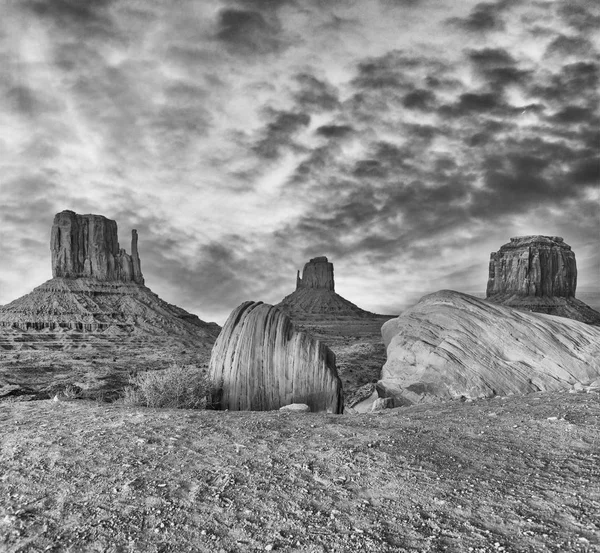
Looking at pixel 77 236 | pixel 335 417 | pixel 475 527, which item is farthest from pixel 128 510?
pixel 77 236

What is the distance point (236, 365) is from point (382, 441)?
290 inches

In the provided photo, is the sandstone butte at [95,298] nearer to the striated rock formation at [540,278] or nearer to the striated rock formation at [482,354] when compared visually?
the striated rock formation at [482,354]

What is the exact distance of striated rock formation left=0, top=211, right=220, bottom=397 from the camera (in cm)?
5009

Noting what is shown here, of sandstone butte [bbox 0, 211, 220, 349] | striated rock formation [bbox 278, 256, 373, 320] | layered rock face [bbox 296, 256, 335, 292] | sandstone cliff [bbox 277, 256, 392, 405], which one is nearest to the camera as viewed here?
sandstone cliff [bbox 277, 256, 392, 405]

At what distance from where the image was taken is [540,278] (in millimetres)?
112938

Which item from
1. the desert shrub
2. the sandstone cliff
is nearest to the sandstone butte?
the sandstone cliff

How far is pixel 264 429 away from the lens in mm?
8719

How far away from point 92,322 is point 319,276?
102m

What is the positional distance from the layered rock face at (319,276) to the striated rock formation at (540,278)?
216 ft

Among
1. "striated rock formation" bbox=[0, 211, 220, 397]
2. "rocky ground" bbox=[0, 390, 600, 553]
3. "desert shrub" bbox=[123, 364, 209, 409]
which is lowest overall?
"rocky ground" bbox=[0, 390, 600, 553]

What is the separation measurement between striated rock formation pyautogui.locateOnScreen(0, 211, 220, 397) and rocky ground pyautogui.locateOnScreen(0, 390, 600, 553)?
22.6 meters

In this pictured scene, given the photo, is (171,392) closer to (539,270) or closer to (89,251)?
(89,251)

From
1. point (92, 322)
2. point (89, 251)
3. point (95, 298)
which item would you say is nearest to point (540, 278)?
point (92, 322)

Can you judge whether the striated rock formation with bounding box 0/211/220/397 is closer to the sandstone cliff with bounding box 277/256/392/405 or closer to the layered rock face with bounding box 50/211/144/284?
the layered rock face with bounding box 50/211/144/284
